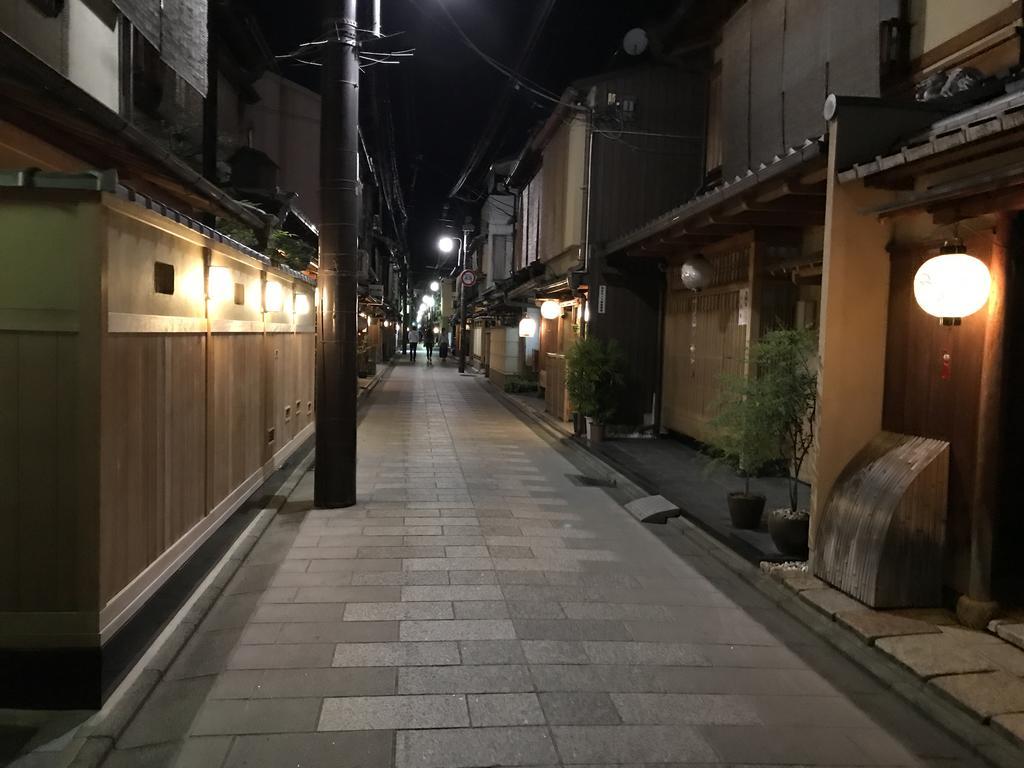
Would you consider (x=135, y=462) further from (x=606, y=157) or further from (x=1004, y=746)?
(x=606, y=157)

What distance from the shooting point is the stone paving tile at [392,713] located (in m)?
→ 4.60

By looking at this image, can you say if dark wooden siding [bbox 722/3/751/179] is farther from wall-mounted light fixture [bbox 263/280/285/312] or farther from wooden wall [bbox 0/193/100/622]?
wooden wall [bbox 0/193/100/622]

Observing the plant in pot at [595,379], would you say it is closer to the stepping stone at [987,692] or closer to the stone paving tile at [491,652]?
the stone paving tile at [491,652]

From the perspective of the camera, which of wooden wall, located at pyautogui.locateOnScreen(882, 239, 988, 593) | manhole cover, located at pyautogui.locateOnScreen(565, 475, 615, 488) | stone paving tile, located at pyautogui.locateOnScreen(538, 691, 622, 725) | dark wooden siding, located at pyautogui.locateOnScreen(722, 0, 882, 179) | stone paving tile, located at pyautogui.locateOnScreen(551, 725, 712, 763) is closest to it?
stone paving tile, located at pyautogui.locateOnScreen(551, 725, 712, 763)

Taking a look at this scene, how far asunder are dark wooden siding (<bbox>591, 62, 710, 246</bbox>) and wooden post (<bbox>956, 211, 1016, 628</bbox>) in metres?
12.3

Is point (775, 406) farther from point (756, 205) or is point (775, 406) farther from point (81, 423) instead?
point (81, 423)

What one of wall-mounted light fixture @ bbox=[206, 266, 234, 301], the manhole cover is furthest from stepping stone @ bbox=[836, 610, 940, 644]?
wall-mounted light fixture @ bbox=[206, 266, 234, 301]

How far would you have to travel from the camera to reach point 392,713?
15.6 ft

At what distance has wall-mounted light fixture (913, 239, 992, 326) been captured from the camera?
5.71m

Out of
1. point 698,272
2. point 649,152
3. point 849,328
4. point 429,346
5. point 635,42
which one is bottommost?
point 429,346

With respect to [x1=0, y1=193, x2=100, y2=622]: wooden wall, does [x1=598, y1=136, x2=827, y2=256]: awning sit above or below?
above

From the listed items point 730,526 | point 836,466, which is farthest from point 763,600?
point 730,526

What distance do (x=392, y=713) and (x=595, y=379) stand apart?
466 inches

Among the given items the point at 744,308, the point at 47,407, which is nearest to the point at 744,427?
the point at 744,308
